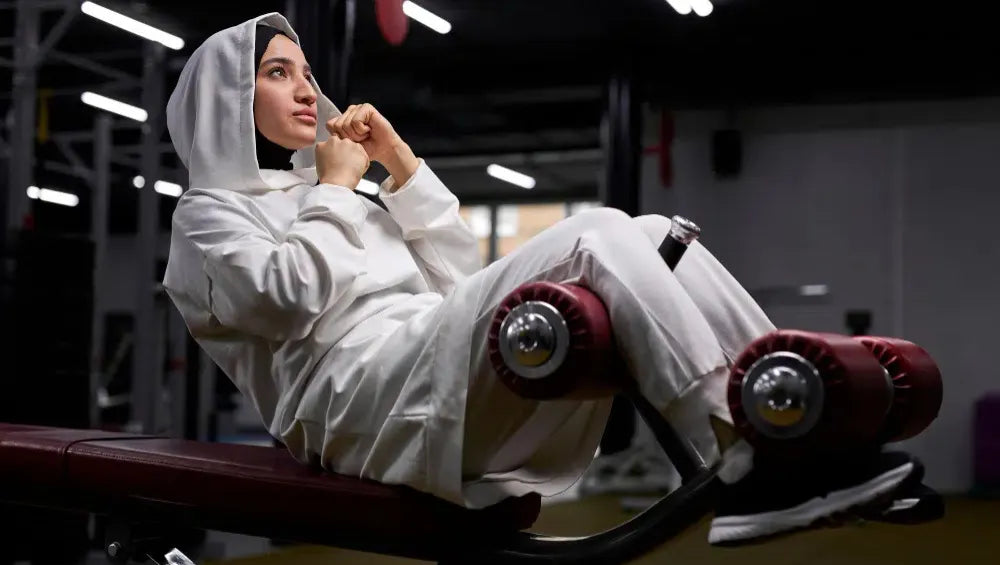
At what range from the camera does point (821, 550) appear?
4172mm

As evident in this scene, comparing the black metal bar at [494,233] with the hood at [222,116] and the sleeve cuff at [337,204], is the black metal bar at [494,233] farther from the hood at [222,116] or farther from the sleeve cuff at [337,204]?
the sleeve cuff at [337,204]

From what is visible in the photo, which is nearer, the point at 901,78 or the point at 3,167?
the point at 3,167

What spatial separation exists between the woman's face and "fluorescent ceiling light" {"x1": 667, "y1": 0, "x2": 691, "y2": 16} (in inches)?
199

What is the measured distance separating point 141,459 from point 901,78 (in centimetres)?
670

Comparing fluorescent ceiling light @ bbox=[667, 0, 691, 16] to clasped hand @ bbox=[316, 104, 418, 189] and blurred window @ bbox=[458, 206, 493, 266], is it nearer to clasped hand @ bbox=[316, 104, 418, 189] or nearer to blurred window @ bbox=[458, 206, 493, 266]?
clasped hand @ bbox=[316, 104, 418, 189]

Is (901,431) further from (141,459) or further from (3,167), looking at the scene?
(3,167)

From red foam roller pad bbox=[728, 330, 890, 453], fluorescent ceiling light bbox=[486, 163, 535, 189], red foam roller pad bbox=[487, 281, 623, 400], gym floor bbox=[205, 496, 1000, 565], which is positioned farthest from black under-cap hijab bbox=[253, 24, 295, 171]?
fluorescent ceiling light bbox=[486, 163, 535, 189]

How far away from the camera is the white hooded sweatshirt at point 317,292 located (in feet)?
4.70

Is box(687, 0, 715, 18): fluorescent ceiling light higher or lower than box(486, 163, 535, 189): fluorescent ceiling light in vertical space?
higher

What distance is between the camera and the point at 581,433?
5.25ft

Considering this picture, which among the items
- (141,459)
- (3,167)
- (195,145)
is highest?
(3,167)

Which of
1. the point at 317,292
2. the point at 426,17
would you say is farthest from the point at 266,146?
the point at 426,17

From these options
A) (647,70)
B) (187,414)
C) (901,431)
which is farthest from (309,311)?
(647,70)

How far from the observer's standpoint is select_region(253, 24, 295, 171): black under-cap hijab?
6.42ft
